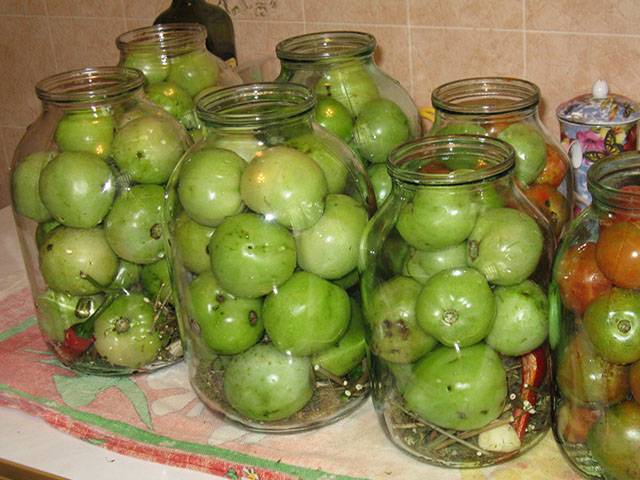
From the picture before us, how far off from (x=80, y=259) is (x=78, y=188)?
2.8 inches

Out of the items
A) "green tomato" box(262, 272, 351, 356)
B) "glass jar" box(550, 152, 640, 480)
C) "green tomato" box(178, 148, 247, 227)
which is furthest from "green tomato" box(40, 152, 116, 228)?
"glass jar" box(550, 152, 640, 480)

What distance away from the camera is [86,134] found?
0.93 meters

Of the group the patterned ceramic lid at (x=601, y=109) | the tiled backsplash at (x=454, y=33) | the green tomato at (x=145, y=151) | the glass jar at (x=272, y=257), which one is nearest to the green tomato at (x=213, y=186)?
the glass jar at (x=272, y=257)

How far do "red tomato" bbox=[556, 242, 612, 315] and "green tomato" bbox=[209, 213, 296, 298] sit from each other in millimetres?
218

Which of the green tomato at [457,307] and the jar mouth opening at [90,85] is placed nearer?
the green tomato at [457,307]

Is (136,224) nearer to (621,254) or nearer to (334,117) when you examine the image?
(334,117)

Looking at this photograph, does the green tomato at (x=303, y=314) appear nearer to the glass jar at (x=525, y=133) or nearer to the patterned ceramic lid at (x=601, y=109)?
the glass jar at (x=525, y=133)

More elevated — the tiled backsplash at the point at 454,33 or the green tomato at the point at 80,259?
the tiled backsplash at the point at 454,33

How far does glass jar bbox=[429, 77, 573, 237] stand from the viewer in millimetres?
859

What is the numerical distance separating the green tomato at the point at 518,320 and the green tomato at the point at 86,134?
1.36 feet

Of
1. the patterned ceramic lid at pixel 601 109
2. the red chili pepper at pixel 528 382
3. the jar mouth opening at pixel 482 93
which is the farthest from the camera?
the patterned ceramic lid at pixel 601 109

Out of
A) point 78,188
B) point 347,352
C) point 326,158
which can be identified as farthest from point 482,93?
point 78,188

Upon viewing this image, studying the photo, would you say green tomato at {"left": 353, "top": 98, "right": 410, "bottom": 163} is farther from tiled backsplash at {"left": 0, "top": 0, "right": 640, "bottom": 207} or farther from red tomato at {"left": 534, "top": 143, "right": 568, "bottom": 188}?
tiled backsplash at {"left": 0, "top": 0, "right": 640, "bottom": 207}

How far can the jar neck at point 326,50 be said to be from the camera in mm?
975
